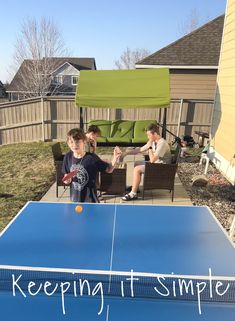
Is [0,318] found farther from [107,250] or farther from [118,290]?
[107,250]

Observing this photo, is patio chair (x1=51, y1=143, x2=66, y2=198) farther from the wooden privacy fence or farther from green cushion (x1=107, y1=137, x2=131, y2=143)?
the wooden privacy fence

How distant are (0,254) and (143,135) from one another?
8796 mm

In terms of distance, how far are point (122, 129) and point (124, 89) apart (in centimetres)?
222

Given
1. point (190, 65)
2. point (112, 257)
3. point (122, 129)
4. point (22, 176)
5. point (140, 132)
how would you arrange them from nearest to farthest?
point (112, 257) → point (22, 176) → point (140, 132) → point (122, 129) → point (190, 65)

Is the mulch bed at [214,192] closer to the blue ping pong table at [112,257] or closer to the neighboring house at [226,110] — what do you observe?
the neighboring house at [226,110]

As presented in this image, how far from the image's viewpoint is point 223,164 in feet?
27.1

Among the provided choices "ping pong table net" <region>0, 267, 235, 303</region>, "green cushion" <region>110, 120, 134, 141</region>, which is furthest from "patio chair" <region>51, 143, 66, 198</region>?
"green cushion" <region>110, 120, 134, 141</region>

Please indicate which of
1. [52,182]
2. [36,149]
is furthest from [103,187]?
[36,149]

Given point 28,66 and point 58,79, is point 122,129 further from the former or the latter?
point 58,79

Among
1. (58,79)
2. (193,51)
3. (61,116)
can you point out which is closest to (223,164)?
(61,116)

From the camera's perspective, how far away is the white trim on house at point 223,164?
7438 millimetres

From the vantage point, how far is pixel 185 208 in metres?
3.63

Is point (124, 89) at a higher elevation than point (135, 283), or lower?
higher

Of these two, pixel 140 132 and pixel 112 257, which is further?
pixel 140 132
